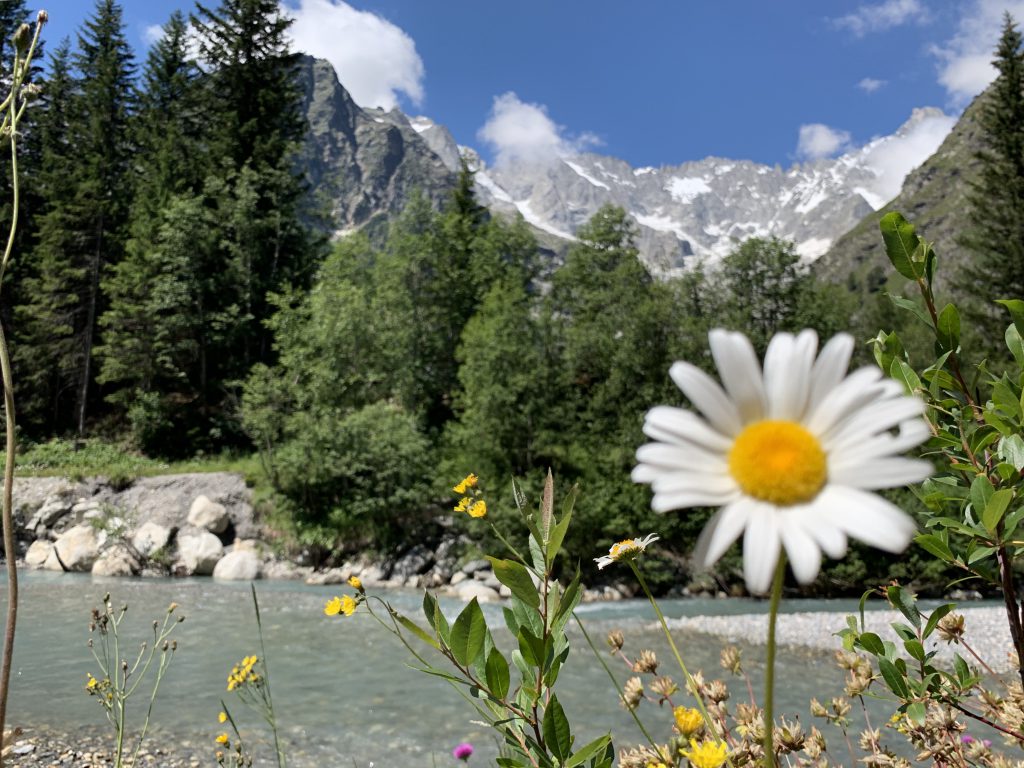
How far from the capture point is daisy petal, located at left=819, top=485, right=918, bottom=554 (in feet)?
1.34

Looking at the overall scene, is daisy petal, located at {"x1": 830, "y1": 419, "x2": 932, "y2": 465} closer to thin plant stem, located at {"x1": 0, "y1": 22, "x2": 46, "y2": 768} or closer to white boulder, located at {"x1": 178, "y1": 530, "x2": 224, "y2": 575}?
thin plant stem, located at {"x1": 0, "y1": 22, "x2": 46, "y2": 768}

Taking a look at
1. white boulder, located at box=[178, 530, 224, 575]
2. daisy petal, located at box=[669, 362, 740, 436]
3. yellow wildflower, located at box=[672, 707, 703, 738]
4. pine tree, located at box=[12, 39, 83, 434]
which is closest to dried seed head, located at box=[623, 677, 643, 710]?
yellow wildflower, located at box=[672, 707, 703, 738]

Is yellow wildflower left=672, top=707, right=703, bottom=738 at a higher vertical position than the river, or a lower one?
higher

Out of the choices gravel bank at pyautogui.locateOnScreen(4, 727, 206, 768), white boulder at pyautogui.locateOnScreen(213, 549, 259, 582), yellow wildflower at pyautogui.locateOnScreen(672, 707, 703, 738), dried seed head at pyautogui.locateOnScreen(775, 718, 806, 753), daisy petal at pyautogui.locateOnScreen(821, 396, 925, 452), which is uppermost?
daisy petal at pyautogui.locateOnScreen(821, 396, 925, 452)

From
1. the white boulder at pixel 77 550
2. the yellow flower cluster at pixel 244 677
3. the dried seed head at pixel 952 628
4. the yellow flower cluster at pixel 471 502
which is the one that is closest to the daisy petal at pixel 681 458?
the yellow flower cluster at pixel 471 502

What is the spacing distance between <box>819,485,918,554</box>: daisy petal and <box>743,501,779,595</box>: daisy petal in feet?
0.12

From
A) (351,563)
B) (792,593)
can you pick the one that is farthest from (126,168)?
(792,593)

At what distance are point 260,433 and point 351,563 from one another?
538 centimetres

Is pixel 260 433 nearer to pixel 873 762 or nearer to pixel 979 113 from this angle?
pixel 873 762

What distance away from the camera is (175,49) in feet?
99.8

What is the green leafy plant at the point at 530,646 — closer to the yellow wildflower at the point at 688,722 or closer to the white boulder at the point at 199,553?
the yellow wildflower at the point at 688,722

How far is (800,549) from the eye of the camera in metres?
0.43

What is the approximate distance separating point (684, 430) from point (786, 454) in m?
0.07

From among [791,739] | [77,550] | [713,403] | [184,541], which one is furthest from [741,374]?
[77,550]
